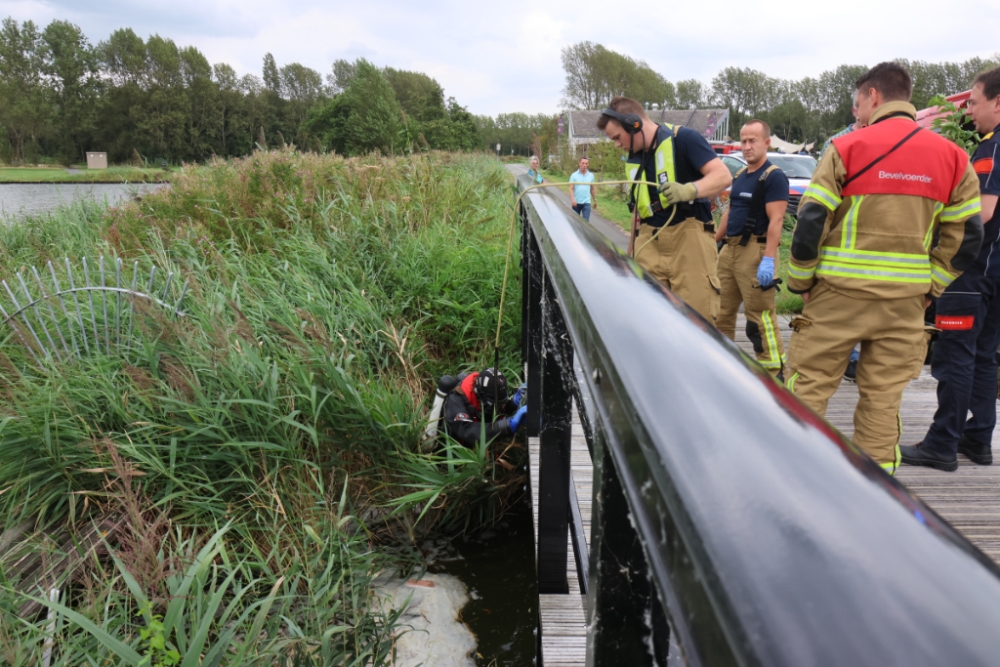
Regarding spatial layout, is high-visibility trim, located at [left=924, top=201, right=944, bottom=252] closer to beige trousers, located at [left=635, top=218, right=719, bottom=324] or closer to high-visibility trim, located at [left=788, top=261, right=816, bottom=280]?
high-visibility trim, located at [left=788, top=261, right=816, bottom=280]

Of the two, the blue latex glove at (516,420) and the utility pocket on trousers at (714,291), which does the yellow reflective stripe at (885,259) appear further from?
the blue latex glove at (516,420)

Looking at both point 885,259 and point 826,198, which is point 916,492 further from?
point 826,198

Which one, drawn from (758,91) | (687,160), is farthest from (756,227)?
(758,91)

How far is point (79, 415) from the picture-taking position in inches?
115

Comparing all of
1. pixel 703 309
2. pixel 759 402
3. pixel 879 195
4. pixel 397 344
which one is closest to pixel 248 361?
pixel 397 344

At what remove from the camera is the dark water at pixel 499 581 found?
2.88 metres

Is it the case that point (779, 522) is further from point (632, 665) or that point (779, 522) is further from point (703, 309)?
point (703, 309)

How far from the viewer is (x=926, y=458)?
3.47 metres

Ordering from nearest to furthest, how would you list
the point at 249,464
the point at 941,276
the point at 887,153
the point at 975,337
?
the point at 887,153
the point at 941,276
the point at 249,464
the point at 975,337

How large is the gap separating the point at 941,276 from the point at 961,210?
283 mm

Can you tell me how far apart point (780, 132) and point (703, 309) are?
93.6 meters

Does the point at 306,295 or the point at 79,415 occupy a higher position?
the point at 306,295

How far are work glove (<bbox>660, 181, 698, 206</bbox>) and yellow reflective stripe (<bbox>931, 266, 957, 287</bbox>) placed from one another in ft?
3.86

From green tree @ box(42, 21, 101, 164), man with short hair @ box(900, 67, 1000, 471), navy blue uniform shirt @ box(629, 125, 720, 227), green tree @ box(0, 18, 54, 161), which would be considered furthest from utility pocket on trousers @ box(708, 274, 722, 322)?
green tree @ box(42, 21, 101, 164)
